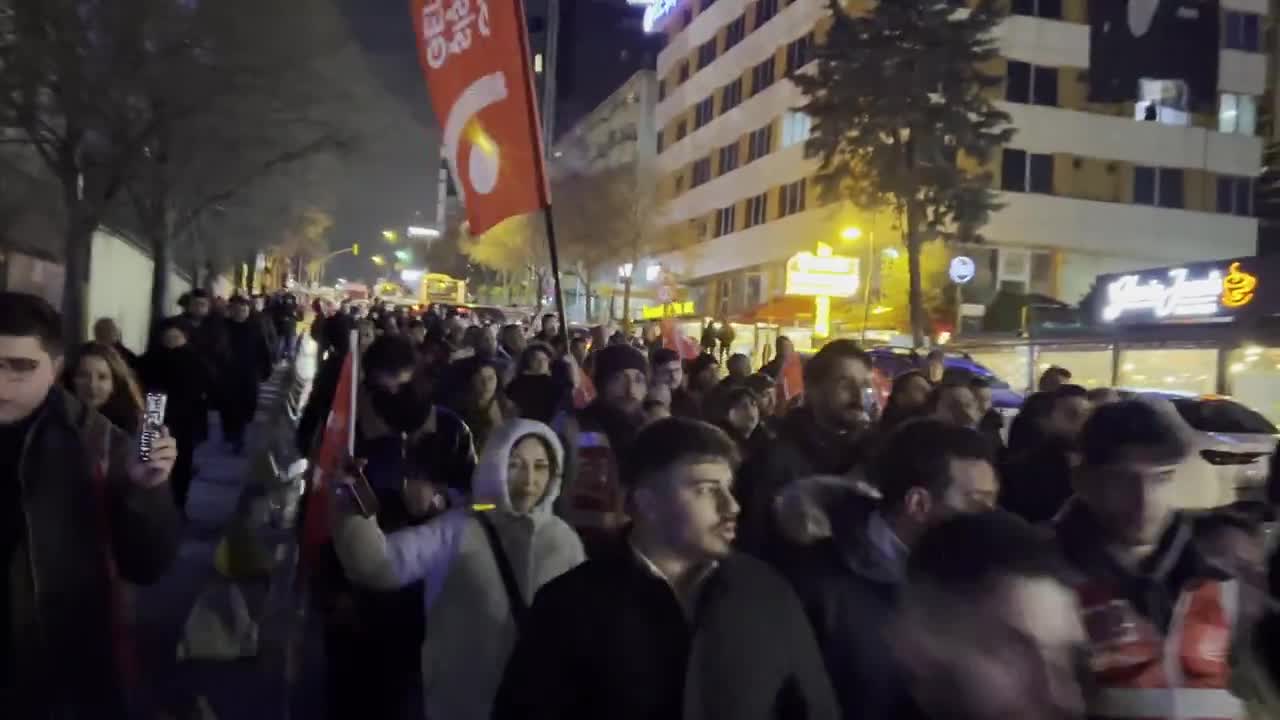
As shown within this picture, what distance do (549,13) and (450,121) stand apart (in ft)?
356

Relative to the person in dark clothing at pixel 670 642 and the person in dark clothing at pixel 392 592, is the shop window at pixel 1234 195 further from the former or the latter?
the person in dark clothing at pixel 670 642

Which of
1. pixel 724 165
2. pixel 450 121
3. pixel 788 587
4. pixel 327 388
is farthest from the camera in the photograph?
pixel 724 165

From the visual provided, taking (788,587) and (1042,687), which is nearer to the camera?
(1042,687)

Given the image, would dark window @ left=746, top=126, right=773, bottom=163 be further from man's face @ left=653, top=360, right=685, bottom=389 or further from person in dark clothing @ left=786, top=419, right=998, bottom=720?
person in dark clothing @ left=786, top=419, right=998, bottom=720

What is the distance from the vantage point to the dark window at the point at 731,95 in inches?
2211

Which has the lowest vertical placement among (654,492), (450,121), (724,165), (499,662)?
(499,662)

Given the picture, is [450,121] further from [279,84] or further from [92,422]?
[279,84]

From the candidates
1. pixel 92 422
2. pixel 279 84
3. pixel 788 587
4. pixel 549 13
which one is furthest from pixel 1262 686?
pixel 549 13

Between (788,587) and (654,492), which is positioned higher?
(654,492)

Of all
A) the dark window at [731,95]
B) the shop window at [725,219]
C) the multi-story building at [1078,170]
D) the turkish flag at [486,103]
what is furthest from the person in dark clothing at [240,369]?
the dark window at [731,95]

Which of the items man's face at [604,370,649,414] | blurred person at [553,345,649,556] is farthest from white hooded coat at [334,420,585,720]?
man's face at [604,370,649,414]

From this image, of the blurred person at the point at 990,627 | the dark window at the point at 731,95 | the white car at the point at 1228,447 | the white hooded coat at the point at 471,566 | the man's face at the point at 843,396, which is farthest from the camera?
the dark window at the point at 731,95

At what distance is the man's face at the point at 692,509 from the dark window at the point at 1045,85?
44324mm

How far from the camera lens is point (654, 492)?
2.74 meters
